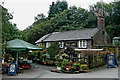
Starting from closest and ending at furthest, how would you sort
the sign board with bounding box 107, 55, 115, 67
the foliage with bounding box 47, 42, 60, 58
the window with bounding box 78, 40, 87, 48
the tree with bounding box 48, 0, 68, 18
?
1. the sign board with bounding box 107, 55, 115, 67
2. the foliage with bounding box 47, 42, 60, 58
3. the window with bounding box 78, 40, 87, 48
4. the tree with bounding box 48, 0, 68, 18

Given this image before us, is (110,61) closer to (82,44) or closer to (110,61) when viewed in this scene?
(110,61)

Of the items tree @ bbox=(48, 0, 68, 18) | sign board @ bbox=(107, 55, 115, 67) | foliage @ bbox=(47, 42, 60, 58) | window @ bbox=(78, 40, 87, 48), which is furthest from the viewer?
tree @ bbox=(48, 0, 68, 18)

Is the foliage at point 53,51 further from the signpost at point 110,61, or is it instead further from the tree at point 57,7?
the tree at point 57,7

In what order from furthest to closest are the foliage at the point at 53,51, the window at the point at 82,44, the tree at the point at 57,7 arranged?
the tree at the point at 57,7
the window at the point at 82,44
the foliage at the point at 53,51

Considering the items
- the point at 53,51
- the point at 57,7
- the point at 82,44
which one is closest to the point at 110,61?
the point at 53,51

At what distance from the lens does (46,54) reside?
20.2 meters

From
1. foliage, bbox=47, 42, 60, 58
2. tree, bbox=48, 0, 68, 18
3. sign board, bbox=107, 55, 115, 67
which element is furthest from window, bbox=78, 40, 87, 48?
tree, bbox=48, 0, 68, 18

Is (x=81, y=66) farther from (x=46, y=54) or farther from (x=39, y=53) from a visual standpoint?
(x=39, y=53)

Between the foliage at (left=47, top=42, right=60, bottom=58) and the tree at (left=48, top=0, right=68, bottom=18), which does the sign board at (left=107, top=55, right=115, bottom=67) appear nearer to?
the foliage at (left=47, top=42, right=60, bottom=58)

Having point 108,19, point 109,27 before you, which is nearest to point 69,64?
point 109,27

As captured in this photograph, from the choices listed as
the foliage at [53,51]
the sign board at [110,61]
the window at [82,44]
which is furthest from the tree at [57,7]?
the sign board at [110,61]

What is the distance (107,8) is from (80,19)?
8.81 metres

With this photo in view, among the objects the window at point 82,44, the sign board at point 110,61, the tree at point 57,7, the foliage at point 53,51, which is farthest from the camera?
the tree at point 57,7

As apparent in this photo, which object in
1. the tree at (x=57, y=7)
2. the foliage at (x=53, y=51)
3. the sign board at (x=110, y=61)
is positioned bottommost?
the sign board at (x=110, y=61)
